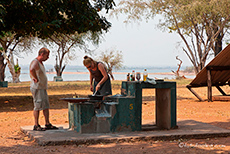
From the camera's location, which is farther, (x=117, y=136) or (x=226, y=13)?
(x=226, y=13)

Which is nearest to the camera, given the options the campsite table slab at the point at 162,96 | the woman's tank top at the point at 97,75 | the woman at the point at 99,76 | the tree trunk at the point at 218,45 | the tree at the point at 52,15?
the campsite table slab at the point at 162,96

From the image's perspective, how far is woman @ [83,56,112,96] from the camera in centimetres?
760

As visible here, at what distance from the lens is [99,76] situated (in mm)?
7840

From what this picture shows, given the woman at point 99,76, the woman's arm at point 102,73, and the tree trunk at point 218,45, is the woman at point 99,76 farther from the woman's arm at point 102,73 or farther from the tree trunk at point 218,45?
the tree trunk at point 218,45

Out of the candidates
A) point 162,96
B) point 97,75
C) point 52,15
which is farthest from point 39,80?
point 52,15

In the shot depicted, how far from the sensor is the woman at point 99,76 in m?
7.60

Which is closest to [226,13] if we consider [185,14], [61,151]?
[185,14]

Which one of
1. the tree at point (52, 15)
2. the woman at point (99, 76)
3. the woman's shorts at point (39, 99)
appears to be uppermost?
the tree at point (52, 15)

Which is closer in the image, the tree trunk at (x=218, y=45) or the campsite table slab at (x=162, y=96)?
the campsite table slab at (x=162, y=96)

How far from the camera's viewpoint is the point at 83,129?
6.94 metres

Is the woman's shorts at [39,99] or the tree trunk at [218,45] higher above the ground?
the tree trunk at [218,45]

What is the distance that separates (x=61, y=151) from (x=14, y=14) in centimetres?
939

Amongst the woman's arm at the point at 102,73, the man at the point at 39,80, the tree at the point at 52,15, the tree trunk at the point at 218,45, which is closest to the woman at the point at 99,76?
the woman's arm at the point at 102,73

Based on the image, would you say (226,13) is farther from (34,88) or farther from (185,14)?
(34,88)
